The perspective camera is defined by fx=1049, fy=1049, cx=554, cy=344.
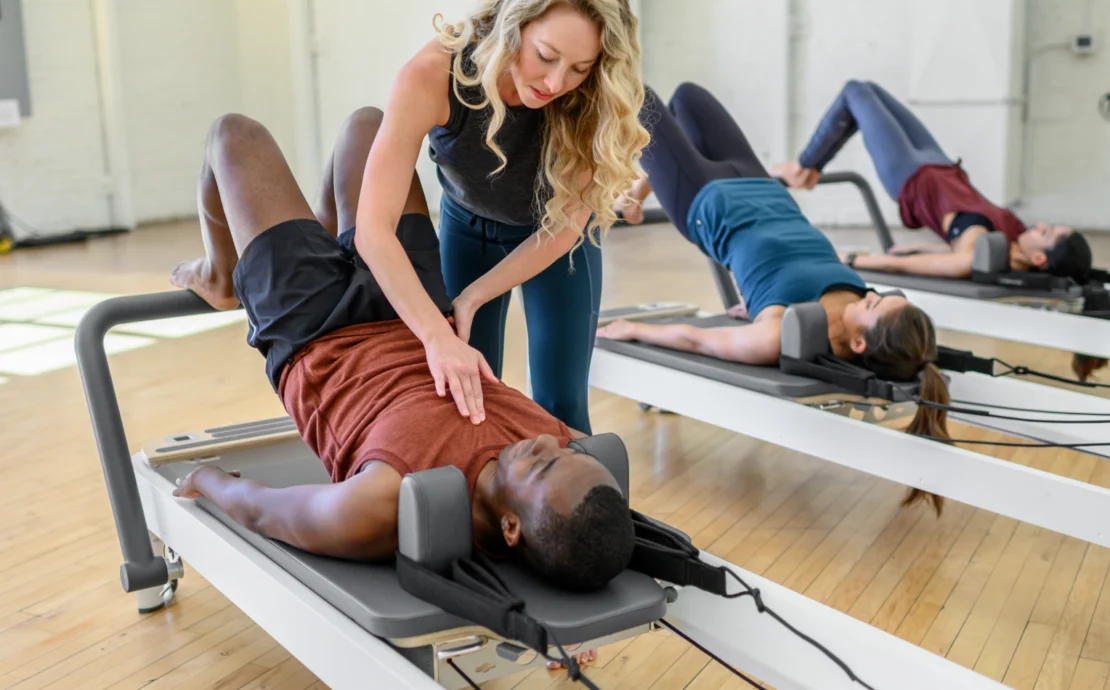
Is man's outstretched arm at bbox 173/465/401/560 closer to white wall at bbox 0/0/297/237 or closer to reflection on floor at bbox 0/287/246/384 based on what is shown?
reflection on floor at bbox 0/287/246/384

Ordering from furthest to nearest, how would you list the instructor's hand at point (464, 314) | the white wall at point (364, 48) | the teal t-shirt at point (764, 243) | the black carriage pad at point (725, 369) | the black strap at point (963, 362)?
the white wall at point (364, 48) → the teal t-shirt at point (764, 243) → the black strap at point (963, 362) → the black carriage pad at point (725, 369) → the instructor's hand at point (464, 314)

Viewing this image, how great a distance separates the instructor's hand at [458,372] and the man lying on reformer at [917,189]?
2.85 metres

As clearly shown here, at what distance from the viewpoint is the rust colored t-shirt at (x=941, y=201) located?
4324 mm

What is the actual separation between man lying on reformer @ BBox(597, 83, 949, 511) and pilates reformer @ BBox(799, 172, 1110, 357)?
883mm

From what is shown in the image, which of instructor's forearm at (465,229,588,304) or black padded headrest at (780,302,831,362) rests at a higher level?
instructor's forearm at (465,229,588,304)

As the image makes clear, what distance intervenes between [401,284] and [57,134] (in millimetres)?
7243

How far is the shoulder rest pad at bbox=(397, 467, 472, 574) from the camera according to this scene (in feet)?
4.82

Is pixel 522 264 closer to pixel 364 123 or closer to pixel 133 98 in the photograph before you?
pixel 364 123

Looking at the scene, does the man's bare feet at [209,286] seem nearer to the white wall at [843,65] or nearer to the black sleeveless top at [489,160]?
the black sleeveless top at [489,160]

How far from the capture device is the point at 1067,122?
24.1ft

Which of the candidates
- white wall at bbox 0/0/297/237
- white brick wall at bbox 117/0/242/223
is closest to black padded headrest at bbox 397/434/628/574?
white wall at bbox 0/0/297/237

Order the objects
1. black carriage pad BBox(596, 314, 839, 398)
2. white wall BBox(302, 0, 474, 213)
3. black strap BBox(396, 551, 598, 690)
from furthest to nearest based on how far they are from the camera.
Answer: white wall BBox(302, 0, 474, 213), black carriage pad BBox(596, 314, 839, 398), black strap BBox(396, 551, 598, 690)

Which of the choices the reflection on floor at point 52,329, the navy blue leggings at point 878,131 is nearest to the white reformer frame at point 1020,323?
the navy blue leggings at point 878,131

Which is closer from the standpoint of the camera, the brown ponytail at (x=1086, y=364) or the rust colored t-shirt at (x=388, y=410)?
the rust colored t-shirt at (x=388, y=410)
